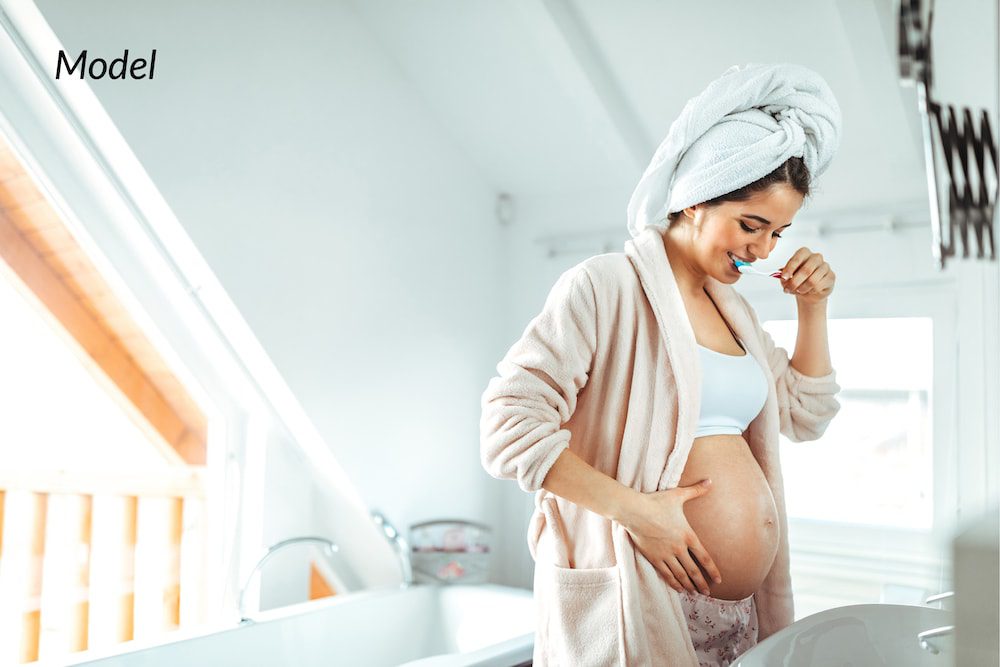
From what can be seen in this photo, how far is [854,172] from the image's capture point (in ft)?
7.80

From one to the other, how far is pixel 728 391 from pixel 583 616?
377 mm

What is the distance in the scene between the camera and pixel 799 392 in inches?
58.3

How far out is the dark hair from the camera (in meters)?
1.24

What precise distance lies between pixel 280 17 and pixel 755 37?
1.21m

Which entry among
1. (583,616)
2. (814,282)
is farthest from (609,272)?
(583,616)

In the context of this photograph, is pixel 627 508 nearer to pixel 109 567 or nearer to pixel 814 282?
pixel 814 282

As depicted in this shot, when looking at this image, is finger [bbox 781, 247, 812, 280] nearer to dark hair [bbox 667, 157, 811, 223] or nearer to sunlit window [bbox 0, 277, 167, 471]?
dark hair [bbox 667, 157, 811, 223]

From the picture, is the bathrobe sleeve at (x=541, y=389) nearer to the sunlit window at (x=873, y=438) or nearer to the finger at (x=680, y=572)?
the finger at (x=680, y=572)

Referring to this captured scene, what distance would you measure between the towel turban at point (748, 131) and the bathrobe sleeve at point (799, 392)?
296mm

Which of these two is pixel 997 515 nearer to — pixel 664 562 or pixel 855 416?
pixel 664 562

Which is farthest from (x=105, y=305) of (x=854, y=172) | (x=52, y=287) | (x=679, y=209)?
(x=854, y=172)

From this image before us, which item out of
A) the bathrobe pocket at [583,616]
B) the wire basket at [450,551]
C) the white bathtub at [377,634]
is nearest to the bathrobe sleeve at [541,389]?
the bathrobe pocket at [583,616]

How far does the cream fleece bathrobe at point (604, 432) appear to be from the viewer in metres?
1.18

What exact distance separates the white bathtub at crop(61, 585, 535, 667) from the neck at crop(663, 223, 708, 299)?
1.02 metres
